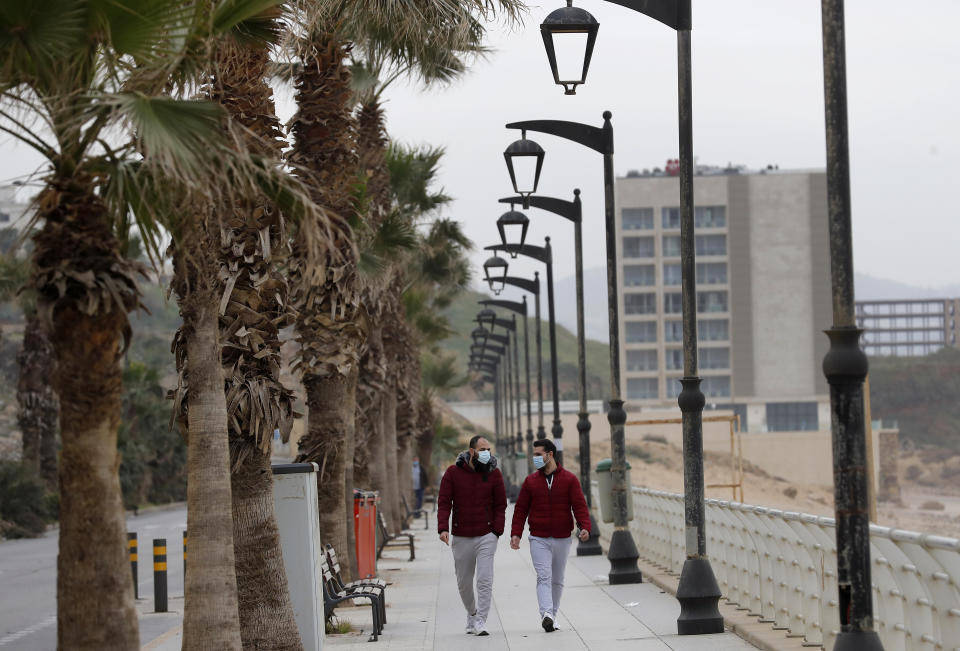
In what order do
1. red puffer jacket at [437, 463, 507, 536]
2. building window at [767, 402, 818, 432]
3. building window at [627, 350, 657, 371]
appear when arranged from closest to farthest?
1. red puffer jacket at [437, 463, 507, 536]
2. building window at [767, 402, 818, 432]
3. building window at [627, 350, 657, 371]

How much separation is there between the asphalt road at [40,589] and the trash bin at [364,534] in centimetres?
266

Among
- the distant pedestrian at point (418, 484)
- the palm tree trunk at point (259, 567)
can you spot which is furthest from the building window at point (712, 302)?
the palm tree trunk at point (259, 567)

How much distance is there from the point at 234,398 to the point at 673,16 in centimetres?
541

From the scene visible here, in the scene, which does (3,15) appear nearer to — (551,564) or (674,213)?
(551,564)

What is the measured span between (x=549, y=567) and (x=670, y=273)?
116 m

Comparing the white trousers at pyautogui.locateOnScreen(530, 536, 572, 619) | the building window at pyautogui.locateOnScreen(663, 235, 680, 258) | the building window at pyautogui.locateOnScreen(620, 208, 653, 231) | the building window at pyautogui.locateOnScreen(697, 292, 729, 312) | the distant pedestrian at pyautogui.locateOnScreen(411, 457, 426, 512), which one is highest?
the building window at pyautogui.locateOnScreen(620, 208, 653, 231)

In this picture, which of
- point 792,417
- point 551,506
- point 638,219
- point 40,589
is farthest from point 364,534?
point 792,417

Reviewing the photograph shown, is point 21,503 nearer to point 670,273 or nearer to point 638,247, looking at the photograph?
point 638,247

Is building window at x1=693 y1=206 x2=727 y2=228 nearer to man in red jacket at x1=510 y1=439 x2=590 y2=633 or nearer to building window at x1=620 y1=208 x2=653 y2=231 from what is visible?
building window at x1=620 y1=208 x2=653 y2=231

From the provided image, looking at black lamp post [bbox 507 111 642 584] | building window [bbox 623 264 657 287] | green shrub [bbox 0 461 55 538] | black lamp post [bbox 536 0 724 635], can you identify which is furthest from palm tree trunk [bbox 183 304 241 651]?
building window [bbox 623 264 657 287]

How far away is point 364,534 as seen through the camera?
2042 cm

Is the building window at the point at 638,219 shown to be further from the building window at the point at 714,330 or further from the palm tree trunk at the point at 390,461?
the palm tree trunk at the point at 390,461

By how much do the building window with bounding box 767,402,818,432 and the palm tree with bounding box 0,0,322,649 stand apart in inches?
4833

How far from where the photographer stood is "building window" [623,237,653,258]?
127375 mm
